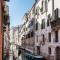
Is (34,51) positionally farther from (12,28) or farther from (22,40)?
(12,28)

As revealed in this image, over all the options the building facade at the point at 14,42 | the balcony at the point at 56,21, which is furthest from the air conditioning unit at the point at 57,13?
the building facade at the point at 14,42

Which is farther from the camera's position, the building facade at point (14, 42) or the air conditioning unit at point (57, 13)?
the air conditioning unit at point (57, 13)

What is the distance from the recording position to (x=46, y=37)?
96cm

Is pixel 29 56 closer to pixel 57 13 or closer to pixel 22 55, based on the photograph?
pixel 22 55

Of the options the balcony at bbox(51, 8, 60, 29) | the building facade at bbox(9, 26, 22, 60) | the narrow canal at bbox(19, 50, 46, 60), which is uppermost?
the balcony at bbox(51, 8, 60, 29)

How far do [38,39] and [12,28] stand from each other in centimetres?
19

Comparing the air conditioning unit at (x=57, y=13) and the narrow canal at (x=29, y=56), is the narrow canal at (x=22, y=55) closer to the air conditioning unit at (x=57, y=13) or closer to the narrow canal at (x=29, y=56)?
the narrow canal at (x=29, y=56)

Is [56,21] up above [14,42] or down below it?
above

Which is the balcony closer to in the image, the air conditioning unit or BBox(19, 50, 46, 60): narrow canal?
the air conditioning unit

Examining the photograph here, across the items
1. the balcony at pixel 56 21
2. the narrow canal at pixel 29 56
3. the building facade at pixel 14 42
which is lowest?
the narrow canal at pixel 29 56

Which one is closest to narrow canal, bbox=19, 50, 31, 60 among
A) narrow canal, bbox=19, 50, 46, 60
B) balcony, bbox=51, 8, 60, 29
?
narrow canal, bbox=19, 50, 46, 60

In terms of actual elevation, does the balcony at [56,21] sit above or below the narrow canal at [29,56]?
above

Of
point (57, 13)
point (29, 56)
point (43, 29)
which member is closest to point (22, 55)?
point (29, 56)

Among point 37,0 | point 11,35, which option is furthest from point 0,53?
point 37,0
